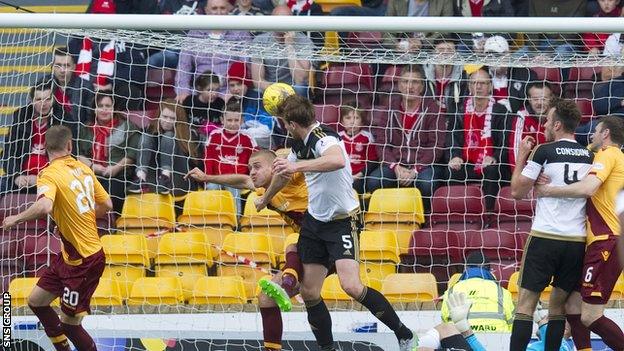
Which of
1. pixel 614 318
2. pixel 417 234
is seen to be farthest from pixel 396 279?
pixel 614 318

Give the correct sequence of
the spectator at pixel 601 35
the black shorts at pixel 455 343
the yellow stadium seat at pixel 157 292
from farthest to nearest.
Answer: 1. the spectator at pixel 601 35
2. the yellow stadium seat at pixel 157 292
3. the black shorts at pixel 455 343

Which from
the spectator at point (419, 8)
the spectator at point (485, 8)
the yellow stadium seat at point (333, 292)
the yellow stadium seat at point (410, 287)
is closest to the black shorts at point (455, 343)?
the yellow stadium seat at point (410, 287)

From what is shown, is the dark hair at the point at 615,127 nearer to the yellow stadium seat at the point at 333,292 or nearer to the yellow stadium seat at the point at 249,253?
the yellow stadium seat at the point at 333,292

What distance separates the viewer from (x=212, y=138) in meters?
12.7

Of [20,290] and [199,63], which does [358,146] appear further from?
[20,290]

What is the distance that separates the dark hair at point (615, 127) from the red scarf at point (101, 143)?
4.69 m

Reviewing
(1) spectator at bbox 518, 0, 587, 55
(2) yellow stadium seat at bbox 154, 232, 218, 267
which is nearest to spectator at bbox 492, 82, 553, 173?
(1) spectator at bbox 518, 0, 587, 55

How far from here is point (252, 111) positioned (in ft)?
42.7

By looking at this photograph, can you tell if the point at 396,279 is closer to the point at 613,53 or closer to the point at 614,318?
the point at 614,318

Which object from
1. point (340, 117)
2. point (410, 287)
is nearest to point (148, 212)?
point (340, 117)

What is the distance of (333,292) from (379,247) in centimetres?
57

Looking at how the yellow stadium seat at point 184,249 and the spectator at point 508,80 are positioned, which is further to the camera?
the spectator at point 508,80

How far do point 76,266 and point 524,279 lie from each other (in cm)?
339

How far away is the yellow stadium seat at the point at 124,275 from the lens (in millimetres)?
12242
